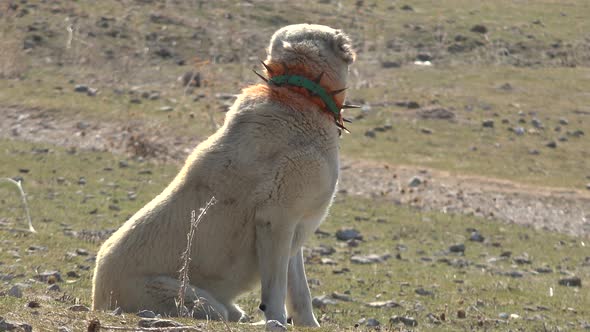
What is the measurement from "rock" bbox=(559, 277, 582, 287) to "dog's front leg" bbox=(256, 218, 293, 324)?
7.70m

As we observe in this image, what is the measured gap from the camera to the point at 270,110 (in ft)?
26.5

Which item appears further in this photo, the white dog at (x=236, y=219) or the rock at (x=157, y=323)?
the white dog at (x=236, y=219)

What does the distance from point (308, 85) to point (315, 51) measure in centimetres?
29

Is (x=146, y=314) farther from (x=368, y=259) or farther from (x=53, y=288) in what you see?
(x=368, y=259)

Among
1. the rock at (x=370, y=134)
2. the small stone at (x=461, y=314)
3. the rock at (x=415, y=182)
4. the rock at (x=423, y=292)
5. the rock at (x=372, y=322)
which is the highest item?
the rock at (x=372, y=322)

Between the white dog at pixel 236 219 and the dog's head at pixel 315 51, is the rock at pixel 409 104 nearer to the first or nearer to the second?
the dog's head at pixel 315 51

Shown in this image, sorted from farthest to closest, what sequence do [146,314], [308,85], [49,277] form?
[49,277] < [308,85] < [146,314]

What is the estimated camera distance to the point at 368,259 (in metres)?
14.8

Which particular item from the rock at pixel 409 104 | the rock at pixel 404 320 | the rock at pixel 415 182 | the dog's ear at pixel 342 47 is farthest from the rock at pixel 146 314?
the rock at pixel 409 104

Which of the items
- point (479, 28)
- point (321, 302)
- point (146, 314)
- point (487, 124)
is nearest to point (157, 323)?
point (146, 314)

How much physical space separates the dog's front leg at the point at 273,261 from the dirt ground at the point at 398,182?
12299 millimetres

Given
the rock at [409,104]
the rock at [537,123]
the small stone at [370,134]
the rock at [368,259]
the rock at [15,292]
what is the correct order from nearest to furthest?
1. the rock at [15,292]
2. the rock at [368,259]
3. the small stone at [370,134]
4. the rock at [537,123]
5. the rock at [409,104]

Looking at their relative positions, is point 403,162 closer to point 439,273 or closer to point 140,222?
point 439,273

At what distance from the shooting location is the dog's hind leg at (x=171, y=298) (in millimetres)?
7492
